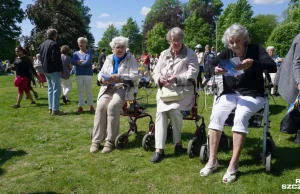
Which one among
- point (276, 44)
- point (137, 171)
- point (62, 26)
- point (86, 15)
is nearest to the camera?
point (137, 171)

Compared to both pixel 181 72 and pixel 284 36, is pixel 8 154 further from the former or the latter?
pixel 284 36

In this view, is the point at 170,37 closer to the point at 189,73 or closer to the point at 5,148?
the point at 189,73

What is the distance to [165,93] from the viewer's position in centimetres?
416

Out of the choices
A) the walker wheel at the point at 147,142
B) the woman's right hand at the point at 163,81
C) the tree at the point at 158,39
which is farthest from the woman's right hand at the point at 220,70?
the tree at the point at 158,39

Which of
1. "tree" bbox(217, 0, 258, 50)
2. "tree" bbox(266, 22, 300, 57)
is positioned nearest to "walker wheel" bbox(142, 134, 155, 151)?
"tree" bbox(266, 22, 300, 57)

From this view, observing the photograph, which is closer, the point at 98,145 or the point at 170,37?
the point at 170,37

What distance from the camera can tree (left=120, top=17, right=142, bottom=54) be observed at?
59.2 meters

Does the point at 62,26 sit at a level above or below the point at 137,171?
above

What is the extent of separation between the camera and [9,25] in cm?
3809

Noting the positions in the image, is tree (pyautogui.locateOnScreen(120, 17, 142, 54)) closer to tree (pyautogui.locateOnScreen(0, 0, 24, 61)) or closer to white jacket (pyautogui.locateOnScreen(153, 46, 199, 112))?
tree (pyautogui.locateOnScreen(0, 0, 24, 61))

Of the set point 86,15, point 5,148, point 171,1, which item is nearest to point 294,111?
point 5,148

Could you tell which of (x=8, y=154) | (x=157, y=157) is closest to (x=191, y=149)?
(x=157, y=157)

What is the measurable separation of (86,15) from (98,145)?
2353 inches

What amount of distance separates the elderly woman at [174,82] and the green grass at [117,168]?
29cm
